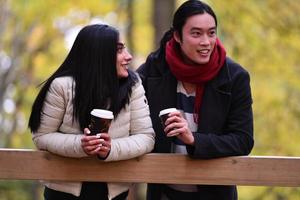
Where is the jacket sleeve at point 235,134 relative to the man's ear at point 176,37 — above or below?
below

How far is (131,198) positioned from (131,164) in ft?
0.89

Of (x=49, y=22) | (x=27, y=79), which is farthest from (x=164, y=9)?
(x=27, y=79)

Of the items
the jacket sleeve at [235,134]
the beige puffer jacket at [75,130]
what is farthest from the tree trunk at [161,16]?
the beige puffer jacket at [75,130]

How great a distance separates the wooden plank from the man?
0.23ft


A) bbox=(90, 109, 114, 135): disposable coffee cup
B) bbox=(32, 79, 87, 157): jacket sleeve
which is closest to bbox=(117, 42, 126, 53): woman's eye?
bbox=(32, 79, 87, 157): jacket sleeve

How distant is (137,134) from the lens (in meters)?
3.00

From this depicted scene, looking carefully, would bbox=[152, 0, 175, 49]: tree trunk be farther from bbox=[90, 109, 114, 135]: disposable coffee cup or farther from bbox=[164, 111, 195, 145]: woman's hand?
bbox=[90, 109, 114, 135]: disposable coffee cup

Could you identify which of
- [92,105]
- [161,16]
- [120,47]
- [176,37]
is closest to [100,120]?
[92,105]

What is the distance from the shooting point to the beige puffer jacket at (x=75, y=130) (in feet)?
9.64

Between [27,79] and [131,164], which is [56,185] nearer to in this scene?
[131,164]

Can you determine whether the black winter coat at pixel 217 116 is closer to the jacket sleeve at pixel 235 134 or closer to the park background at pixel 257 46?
the jacket sleeve at pixel 235 134

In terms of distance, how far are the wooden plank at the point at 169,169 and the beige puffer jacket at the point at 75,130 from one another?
6 centimetres

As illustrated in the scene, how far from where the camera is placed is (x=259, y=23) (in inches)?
333

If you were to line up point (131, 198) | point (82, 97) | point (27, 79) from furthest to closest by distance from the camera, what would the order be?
point (27, 79), point (131, 198), point (82, 97)
